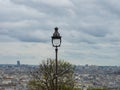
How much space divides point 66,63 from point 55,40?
27.9m

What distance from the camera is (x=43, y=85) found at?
46.3m

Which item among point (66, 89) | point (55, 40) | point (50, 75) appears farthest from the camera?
point (66, 89)

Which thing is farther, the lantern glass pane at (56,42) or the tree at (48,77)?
the tree at (48,77)

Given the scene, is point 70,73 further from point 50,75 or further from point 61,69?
point 50,75

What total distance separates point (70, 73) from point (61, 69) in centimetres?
260

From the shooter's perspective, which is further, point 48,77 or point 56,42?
point 48,77

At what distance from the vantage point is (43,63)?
46688mm

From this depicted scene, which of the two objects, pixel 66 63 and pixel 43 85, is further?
pixel 66 63

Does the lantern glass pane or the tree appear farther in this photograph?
the tree

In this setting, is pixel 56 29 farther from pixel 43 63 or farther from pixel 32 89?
pixel 32 89

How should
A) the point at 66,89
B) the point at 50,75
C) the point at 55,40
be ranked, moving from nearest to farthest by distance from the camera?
1. the point at 55,40
2. the point at 50,75
3. the point at 66,89

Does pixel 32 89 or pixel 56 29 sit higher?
pixel 56 29

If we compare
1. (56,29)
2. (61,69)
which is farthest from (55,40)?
(61,69)

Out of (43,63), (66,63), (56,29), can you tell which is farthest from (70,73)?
(56,29)
